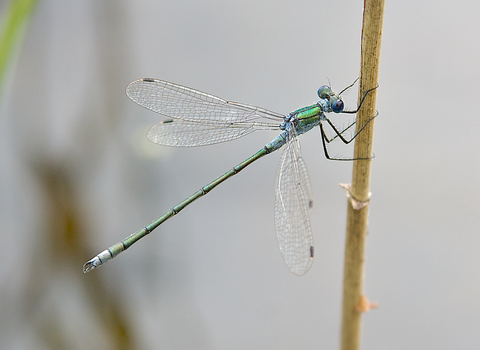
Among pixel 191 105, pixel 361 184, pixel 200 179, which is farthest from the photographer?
pixel 200 179

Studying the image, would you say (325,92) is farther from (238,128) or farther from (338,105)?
(238,128)

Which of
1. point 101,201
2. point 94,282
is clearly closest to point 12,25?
point 94,282

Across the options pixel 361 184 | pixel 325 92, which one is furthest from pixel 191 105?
pixel 361 184

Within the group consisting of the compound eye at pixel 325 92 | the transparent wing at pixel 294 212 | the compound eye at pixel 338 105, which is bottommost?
the transparent wing at pixel 294 212

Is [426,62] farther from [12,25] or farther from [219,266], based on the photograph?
[12,25]

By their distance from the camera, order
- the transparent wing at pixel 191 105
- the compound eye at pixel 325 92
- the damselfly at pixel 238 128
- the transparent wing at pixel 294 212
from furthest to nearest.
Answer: the transparent wing at pixel 191 105 → the compound eye at pixel 325 92 → the damselfly at pixel 238 128 → the transparent wing at pixel 294 212

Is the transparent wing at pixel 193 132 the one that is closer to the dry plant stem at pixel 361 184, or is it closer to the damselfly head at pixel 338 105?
the damselfly head at pixel 338 105

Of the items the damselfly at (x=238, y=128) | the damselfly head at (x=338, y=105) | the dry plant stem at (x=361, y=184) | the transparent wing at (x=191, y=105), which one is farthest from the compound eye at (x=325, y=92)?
the dry plant stem at (x=361, y=184)

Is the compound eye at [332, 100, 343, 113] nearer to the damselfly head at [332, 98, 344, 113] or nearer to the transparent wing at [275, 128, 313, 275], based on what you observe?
the damselfly head at [332, 98, 344, 113]
